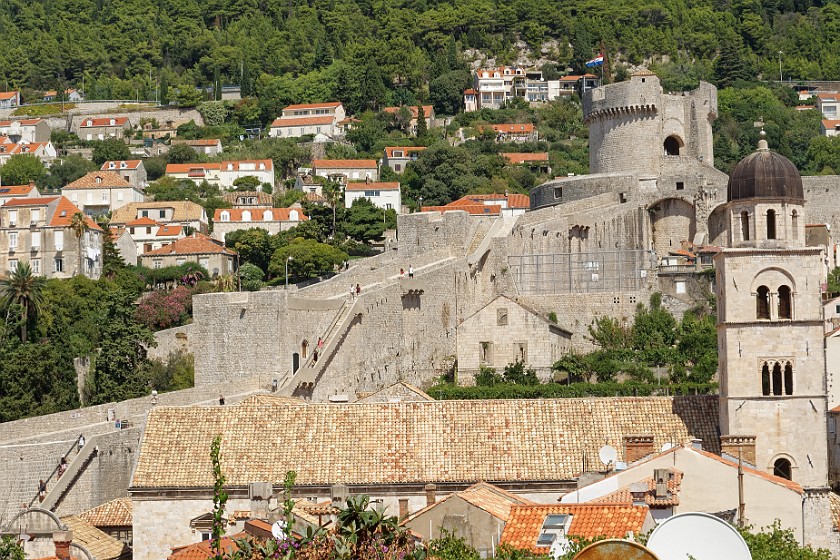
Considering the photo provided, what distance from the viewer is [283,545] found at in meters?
16.8

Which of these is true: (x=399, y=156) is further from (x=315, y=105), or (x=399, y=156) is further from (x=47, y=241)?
(x=47, y=241)

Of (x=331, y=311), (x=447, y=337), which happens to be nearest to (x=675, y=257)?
(x=447, y=337)

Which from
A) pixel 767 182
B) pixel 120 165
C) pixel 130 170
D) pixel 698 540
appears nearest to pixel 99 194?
pixel 130 170

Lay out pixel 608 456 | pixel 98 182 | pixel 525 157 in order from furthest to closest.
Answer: pixel 98 182, pixel 525 157, pixel 608 456

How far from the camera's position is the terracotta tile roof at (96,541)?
37.2 metres

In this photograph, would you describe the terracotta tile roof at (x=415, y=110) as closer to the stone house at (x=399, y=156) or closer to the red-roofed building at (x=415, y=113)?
the red-roofed building at (x=415, y=113)

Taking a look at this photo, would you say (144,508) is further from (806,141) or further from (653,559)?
(806,141)

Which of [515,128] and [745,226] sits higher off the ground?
[515,128]

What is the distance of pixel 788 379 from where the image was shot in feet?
123

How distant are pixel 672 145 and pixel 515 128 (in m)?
50.7

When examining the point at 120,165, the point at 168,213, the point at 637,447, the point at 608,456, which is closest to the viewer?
the point at 608,456

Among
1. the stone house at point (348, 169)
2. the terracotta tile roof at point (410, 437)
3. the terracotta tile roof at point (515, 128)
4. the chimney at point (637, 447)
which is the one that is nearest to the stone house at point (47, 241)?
the stone house at point (348, 169)

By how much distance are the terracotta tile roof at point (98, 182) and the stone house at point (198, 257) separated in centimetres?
2114

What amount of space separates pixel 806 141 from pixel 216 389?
203ft
